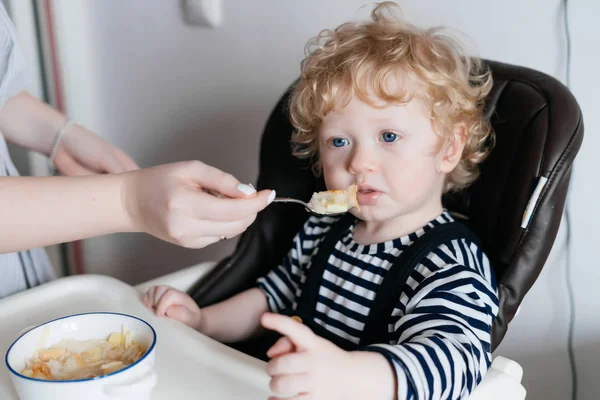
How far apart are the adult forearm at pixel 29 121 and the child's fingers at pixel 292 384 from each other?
69cm

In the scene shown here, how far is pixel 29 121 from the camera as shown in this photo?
3.65 feet

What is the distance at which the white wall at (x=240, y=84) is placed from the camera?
3.76ft

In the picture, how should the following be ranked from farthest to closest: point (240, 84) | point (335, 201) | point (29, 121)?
point (240, 84), point (29, 121), point (335, 201)

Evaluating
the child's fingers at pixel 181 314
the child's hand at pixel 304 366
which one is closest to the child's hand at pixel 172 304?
the child's fingers at pixel 181 314

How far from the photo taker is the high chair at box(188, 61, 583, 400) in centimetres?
89

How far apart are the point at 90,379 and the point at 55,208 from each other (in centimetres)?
21

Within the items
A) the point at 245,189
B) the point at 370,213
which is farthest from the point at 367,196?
the point at 245,189

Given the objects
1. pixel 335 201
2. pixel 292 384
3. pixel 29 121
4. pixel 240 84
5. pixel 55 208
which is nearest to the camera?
pixel 292 384

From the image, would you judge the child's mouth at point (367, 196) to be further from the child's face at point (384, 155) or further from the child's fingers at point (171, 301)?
the child's fingers at point (171, 301)

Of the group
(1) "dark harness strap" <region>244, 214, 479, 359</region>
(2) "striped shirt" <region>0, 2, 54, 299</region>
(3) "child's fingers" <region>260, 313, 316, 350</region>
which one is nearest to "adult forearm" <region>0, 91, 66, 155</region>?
(2) "striped shirt" <region>0, 2, 54, 299</region>

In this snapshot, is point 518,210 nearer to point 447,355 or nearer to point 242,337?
point 447,355

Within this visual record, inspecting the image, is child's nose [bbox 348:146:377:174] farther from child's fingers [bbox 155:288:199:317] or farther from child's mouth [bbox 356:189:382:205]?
child's fingers [bbox 155:288:199:317]

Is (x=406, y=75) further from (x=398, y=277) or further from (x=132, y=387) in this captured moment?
(x=132, y=387)

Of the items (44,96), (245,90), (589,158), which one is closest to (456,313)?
(589,158)
